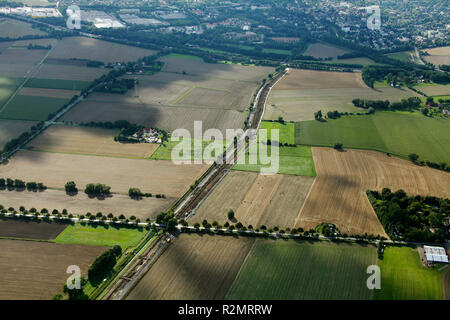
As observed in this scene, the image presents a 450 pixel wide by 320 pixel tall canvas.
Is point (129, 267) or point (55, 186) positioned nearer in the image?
point (129, 267)

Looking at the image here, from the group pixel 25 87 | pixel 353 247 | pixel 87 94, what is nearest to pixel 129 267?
pixel 353 247

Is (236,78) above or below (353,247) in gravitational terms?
above

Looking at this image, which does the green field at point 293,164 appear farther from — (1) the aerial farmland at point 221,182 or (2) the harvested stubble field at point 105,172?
(2) the harvested stubble field at point 105,172

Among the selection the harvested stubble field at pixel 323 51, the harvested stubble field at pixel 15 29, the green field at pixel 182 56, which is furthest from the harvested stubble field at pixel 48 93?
the harvested stubble field at pixel 323 51

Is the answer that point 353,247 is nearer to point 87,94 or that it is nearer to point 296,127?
point 296,127

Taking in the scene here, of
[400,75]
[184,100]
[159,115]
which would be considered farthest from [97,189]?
[400,75]

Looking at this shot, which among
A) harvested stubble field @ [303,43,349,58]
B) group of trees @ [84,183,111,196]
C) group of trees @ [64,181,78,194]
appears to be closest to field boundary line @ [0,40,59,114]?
group of trees @ [64,181,78,194]

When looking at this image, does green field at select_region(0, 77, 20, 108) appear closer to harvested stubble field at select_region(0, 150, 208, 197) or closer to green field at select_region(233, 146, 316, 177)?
harvested stubble field at select_region(0, 150, 208, 197)
